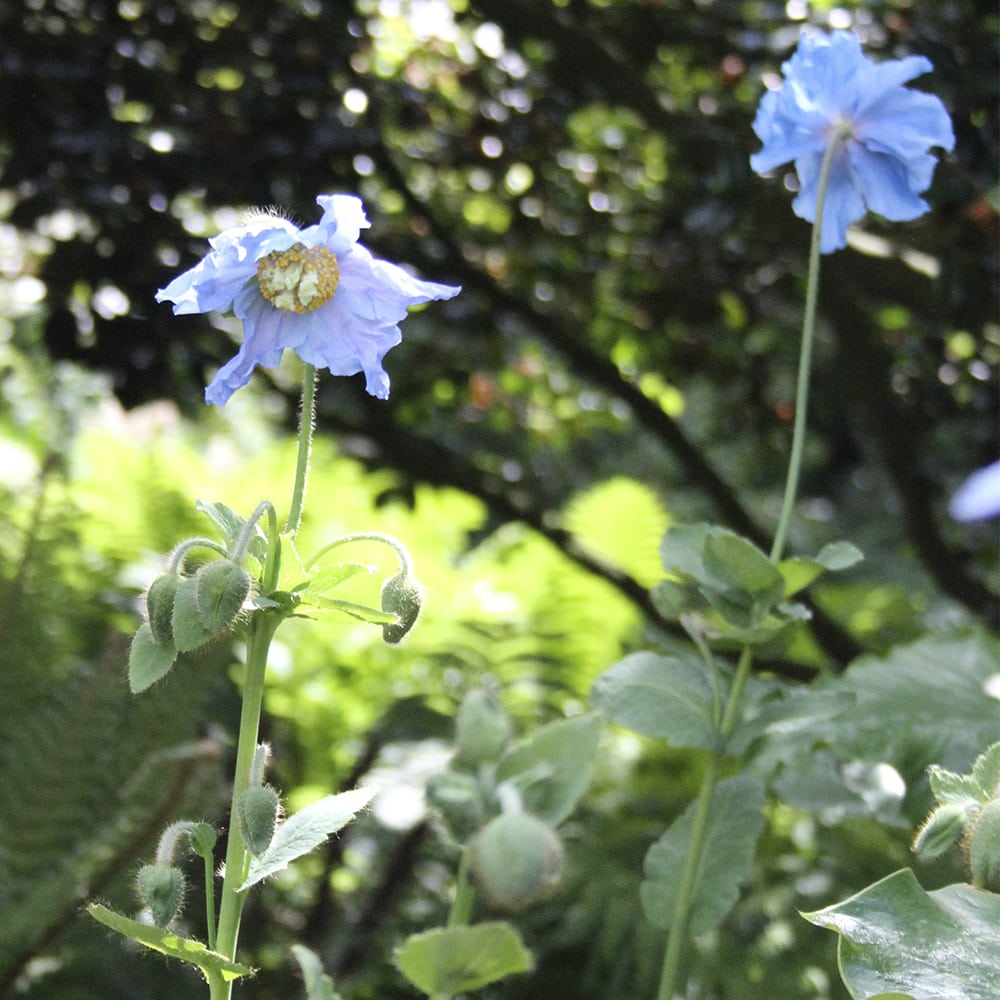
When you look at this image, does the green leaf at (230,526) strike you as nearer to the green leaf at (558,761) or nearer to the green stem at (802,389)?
the green leaf at (558,761)

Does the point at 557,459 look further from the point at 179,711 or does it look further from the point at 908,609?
the point at 179,711

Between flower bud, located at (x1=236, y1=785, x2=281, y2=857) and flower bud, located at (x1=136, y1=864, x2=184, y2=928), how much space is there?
42 millimetres

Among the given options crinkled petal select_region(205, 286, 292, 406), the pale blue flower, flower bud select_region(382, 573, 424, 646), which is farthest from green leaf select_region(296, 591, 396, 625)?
the pale blue flower

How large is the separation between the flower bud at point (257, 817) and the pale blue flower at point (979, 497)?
143cm

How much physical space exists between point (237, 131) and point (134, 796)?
0.70 metres

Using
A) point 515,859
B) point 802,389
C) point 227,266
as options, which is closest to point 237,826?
point 515,859

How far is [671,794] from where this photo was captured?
53.9 inches

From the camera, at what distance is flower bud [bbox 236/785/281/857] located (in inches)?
17.4

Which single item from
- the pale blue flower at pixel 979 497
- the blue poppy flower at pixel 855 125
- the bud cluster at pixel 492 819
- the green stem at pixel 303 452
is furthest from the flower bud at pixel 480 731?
the pale blue flower at pixel 979 497

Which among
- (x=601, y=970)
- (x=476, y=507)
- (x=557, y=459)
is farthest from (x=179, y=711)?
(x=557, y=459)

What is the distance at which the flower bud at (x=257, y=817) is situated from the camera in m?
0.44

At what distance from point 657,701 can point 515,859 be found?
0.25 metres

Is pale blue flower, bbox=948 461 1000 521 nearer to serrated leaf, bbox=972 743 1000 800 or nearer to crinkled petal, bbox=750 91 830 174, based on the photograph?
crinkled petal, bbox=750 91 830 174

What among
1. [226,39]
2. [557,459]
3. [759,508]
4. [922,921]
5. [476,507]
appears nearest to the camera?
[922,921]
